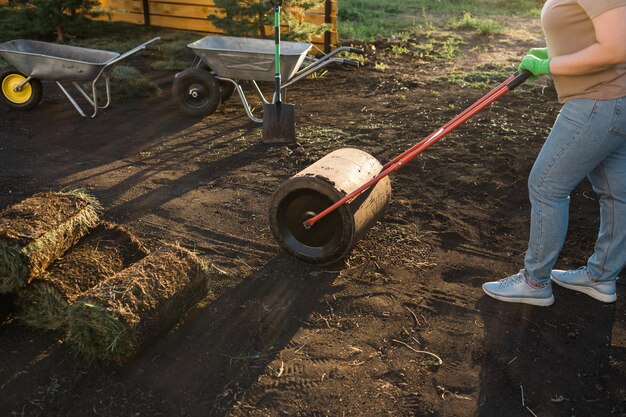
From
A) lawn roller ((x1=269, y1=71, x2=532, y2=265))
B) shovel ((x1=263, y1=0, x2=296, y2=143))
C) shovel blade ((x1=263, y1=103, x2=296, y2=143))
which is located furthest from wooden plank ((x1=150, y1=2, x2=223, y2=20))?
lawn roller ((x1=269, y1=71, x2=532, y2=265))

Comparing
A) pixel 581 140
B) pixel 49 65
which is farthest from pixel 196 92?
pixel 581 140

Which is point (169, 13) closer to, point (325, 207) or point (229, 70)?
point (229, 70)

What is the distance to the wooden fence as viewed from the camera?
10.6m

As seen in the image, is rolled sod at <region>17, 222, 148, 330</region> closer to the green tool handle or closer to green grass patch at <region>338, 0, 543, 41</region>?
the green tool handle

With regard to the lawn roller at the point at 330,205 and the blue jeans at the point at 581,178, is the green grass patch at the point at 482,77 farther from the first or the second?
the blue jeans at the point at 581,178

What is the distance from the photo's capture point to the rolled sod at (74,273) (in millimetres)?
3156

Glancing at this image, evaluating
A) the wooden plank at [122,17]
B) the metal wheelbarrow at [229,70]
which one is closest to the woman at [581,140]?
the metal wheelbarrow at [229,70]

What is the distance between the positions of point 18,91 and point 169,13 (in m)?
4.76

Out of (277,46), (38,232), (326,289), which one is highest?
(277,46)

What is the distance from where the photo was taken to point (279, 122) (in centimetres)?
598

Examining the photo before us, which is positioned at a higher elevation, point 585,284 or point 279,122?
point 279,122

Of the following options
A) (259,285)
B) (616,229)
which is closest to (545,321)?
(616,229)

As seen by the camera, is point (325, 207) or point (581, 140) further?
point (325, 207)

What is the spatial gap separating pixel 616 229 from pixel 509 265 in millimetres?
811
